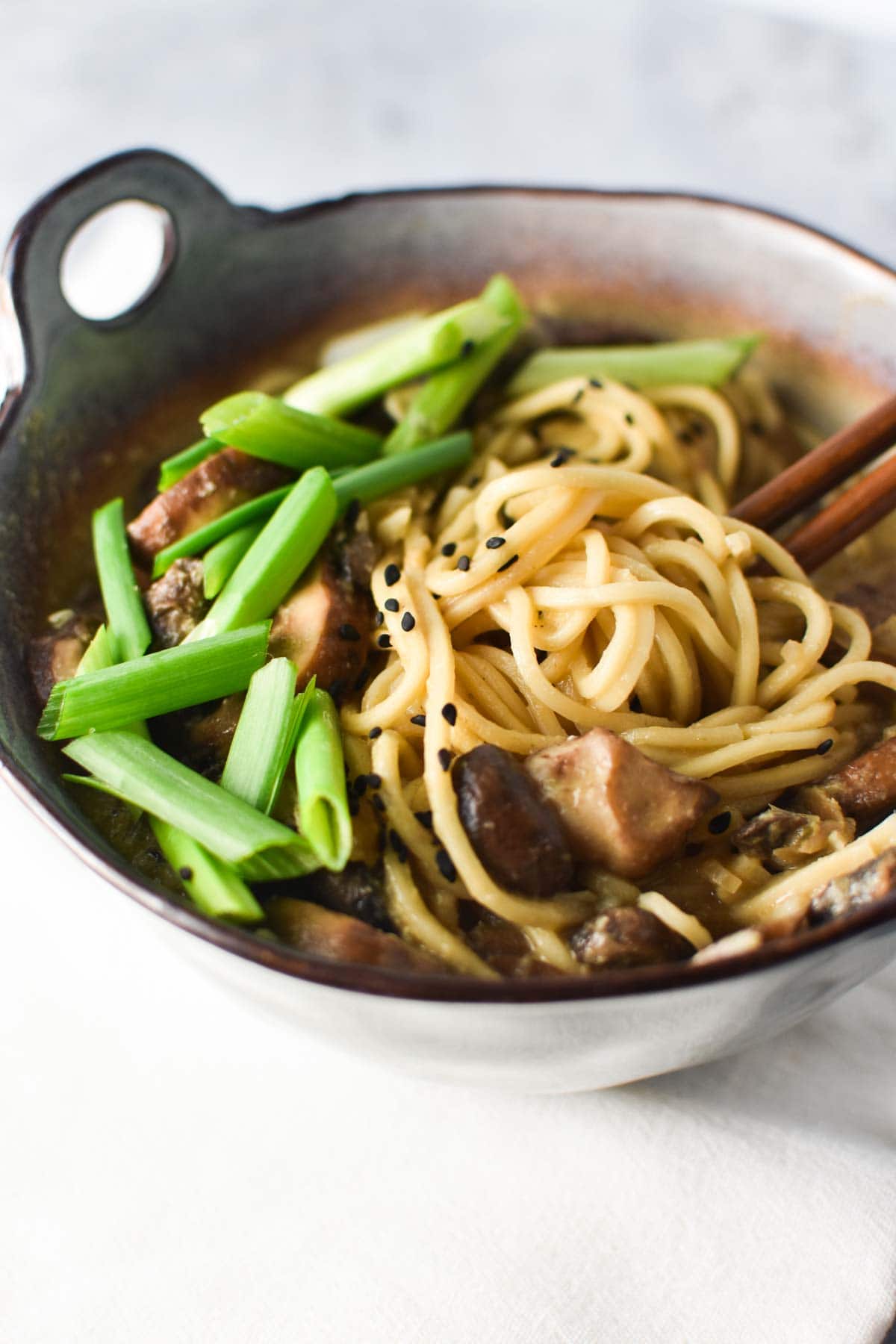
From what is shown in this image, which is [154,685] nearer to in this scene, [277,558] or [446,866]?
[277,558]

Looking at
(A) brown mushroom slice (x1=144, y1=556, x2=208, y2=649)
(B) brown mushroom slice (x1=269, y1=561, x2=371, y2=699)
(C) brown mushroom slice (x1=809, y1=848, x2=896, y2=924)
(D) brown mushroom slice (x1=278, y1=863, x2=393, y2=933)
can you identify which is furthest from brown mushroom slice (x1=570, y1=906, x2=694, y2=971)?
(A) brown mushroom slice (x1=144, y1=556, x2=208, y2=649)

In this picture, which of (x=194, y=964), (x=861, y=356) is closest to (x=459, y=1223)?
(x=194, y=964)

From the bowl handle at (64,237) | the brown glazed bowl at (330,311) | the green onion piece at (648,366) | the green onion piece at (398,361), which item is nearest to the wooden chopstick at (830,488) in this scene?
the brown glazed bowl at (330,311)

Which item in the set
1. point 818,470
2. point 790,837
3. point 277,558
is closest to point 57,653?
point 277,558

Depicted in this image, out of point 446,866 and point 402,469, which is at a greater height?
point 402,469

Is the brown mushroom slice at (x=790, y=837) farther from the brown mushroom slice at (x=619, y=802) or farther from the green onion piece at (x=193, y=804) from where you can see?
the green onion piece at (x=193, y=804)

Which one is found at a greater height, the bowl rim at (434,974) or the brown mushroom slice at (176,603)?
the brown mushroom slice at (176,603)
